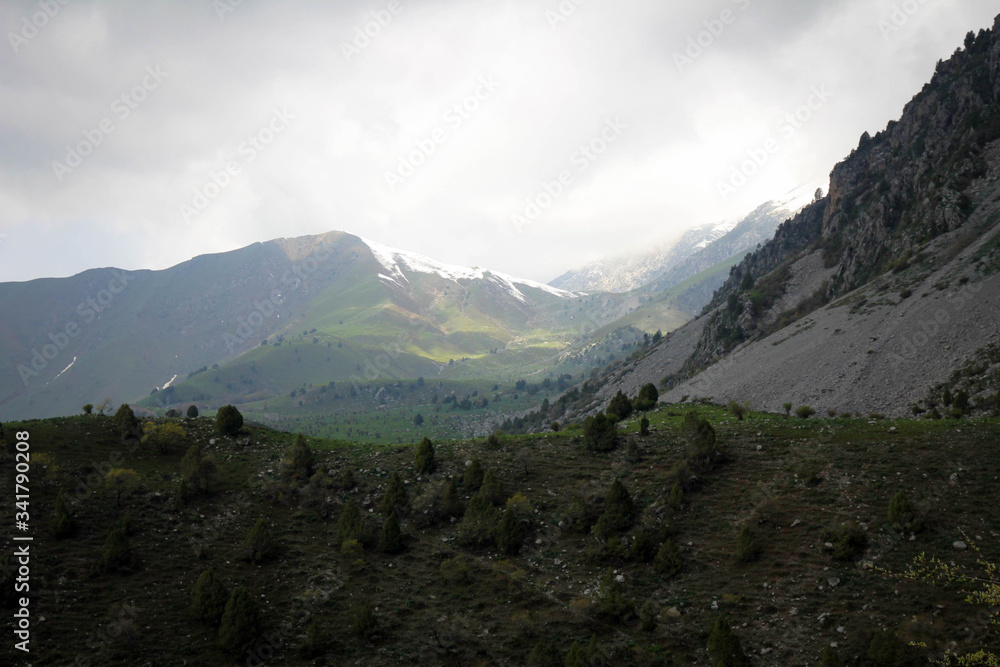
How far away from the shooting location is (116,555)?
2972 cm

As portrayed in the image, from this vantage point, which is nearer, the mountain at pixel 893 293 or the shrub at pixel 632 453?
the shrub at pixel 632 453

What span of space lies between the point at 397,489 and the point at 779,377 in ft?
209

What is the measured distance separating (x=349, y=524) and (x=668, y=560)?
21271 mm

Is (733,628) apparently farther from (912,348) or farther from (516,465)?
(912,348)

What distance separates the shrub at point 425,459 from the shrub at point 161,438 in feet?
70.4

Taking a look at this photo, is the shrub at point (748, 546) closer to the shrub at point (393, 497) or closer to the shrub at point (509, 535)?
the shrub at point (509, 535)

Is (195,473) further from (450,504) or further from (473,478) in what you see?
(473,478)

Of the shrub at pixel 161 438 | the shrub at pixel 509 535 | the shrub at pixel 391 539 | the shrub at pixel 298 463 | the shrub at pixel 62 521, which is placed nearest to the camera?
the shrub at pixel 62 521

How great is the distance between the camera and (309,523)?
37.5 m

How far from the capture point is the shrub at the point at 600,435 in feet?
145

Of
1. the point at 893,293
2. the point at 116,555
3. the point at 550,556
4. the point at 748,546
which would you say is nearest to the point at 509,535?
the point at 550,556

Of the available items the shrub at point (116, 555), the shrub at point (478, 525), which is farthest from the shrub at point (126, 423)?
the shrub at point (478, 525)

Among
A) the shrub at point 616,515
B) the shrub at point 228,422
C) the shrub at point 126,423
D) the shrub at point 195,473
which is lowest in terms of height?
the shrub at point 616,515

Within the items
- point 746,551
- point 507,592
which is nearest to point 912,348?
point 746,551
